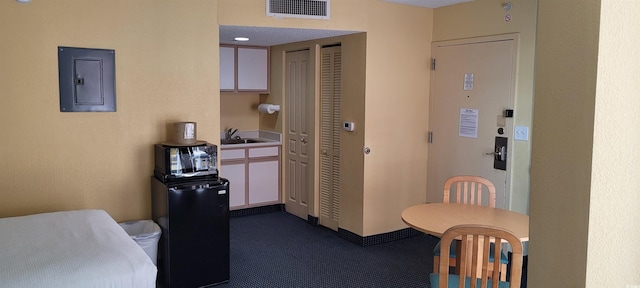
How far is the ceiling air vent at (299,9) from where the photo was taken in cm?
431

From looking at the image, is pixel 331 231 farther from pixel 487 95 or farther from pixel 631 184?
pixel 631 184

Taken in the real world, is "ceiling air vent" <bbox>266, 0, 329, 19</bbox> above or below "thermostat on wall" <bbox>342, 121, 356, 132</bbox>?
above

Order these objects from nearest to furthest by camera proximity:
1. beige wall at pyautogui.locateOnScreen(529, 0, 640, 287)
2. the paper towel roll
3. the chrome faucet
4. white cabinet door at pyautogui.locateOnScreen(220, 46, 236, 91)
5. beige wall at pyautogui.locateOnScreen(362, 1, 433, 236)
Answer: beige wall at pyautogui.locateOnScreen(529, 0, 640, 287)
beige wall at pyautogui.locateOnScreen(362, 1, 433, 236)
white cabinet door at pyautogui.locateOnScreen(220, 46, 236, 91)
the paper towel roll
the chrome faucet

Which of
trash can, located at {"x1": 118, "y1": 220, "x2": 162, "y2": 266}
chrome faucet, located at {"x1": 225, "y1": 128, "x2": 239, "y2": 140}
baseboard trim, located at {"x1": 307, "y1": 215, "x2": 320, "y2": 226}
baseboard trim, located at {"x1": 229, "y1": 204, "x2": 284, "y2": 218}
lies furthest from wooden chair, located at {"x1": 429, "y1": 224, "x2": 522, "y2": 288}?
chrome faucet, located at {"x1": 225, "y1": 128, "x2": 239, "y2": 140}

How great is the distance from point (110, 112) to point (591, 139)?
3.45 metres

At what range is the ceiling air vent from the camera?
14.1 ft

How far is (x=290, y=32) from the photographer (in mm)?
4730

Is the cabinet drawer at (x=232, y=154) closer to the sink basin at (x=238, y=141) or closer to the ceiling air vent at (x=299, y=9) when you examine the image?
the sink basin at (x=238, y=141)

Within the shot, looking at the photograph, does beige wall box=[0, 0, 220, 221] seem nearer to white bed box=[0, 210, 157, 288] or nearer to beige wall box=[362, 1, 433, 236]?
white bed box=[0, 210, 157, 288]

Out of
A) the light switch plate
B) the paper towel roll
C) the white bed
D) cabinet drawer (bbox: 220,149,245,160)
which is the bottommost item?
the white bed

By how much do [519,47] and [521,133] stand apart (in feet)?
2.37

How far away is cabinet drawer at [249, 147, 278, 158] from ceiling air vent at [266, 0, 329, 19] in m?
1.97

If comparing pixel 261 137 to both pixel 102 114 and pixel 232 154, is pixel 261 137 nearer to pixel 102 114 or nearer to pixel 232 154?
pixel 232 154

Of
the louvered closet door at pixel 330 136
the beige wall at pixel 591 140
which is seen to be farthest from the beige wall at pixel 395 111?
the beige wall at pixel 591 140
